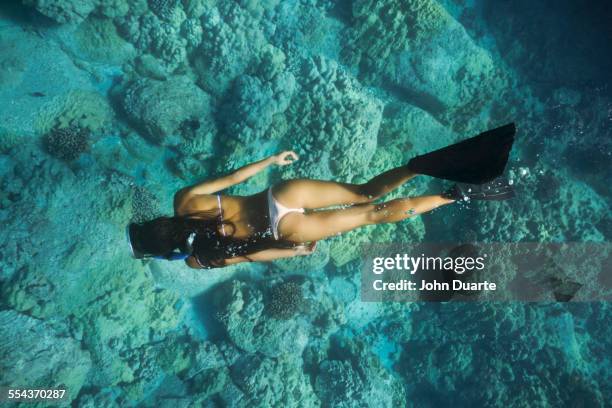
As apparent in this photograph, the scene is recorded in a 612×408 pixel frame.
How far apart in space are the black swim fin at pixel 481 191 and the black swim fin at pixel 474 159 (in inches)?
20.6

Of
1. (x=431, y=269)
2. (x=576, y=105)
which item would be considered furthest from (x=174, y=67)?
(x=576, y=105)

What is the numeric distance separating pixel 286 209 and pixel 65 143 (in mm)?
6418

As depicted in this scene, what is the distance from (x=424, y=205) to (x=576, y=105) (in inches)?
382

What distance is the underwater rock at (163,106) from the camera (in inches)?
291

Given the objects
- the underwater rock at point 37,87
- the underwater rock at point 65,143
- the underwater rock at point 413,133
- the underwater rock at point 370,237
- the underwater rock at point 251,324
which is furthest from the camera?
the underwater rock at point 413,133

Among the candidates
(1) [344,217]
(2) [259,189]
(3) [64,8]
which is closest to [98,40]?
(3) [64,8]

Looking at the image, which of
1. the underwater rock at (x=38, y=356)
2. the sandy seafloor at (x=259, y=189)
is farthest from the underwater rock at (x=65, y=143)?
the underwater rock at (x=38, y=356)

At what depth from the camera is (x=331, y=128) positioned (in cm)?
712

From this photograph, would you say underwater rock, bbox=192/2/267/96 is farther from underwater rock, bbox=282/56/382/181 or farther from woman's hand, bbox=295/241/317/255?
woman's hand, bbox=295/241/317/255

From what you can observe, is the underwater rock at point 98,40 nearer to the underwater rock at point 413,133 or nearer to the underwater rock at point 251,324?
the underwater rock at point 251,324

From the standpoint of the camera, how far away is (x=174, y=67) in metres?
8.50

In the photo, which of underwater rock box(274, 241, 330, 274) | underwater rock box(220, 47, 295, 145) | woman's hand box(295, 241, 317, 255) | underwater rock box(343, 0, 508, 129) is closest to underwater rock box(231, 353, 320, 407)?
underwater rock box(274, 241, 330, 274)

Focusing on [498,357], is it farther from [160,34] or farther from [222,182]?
[160,34]

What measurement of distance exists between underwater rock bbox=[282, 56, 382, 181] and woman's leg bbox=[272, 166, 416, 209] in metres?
3.42
